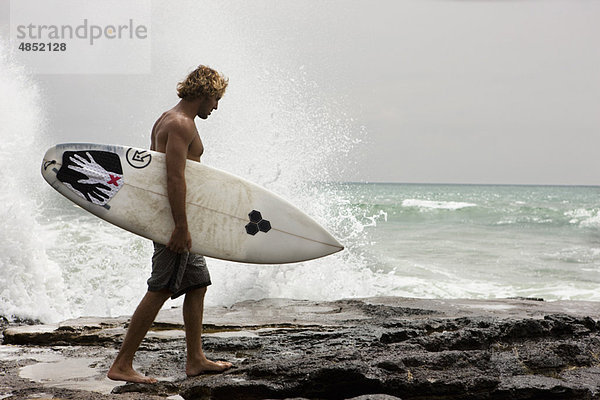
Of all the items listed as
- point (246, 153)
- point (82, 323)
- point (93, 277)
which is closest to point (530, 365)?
point (82, 323)

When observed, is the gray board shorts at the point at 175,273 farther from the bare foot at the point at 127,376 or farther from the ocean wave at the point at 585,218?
the ocean wave at the point at 585,218

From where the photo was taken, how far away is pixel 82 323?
435 centimetres

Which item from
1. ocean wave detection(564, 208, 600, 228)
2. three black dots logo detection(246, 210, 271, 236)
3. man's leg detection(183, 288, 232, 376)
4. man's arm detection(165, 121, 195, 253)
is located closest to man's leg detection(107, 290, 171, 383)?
man's leg detection(183, 288, 232, 376)

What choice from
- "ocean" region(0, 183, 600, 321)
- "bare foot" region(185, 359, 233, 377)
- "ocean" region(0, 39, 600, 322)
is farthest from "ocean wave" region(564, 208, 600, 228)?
"bare foot" region(185, 359, 233, 377)

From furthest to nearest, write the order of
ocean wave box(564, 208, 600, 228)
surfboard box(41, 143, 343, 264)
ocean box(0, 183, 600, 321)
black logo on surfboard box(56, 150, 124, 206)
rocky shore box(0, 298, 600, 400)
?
ocean wave box(564, 208, 600, 228), ocean box(0, 183, 600, 321), black logo on surfboard box(56, 150, 124, 206), surfboard box(41, 143, 343, 264), rocky shore box(0, 298, 600, 400)

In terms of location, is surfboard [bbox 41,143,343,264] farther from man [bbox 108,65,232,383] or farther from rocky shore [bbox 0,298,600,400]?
rocky shore [bbox 0,298,600,400]

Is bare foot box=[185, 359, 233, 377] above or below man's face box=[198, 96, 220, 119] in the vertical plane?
below

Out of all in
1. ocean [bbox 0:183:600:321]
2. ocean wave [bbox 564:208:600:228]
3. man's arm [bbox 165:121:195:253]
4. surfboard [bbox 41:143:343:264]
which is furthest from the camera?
ocean wave [bbox 564:208:600:228]

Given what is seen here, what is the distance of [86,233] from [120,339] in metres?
9.38

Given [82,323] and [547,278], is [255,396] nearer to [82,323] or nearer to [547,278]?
[82,323]

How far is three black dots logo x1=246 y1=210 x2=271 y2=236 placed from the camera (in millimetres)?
3479

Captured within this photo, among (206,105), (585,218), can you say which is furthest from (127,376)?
(585,218)

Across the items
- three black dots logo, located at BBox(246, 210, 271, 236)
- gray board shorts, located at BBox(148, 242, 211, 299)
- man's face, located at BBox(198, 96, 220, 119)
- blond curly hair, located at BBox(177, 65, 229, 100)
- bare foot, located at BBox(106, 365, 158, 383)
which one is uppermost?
blond curly hair, located at BBox(177, 65, 229, 100)

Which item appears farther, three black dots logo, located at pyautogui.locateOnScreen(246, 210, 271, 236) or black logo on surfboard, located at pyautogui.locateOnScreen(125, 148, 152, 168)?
three black dots logo, located at pyautogui.locateOnScreen(246, 210, 271, 236)
